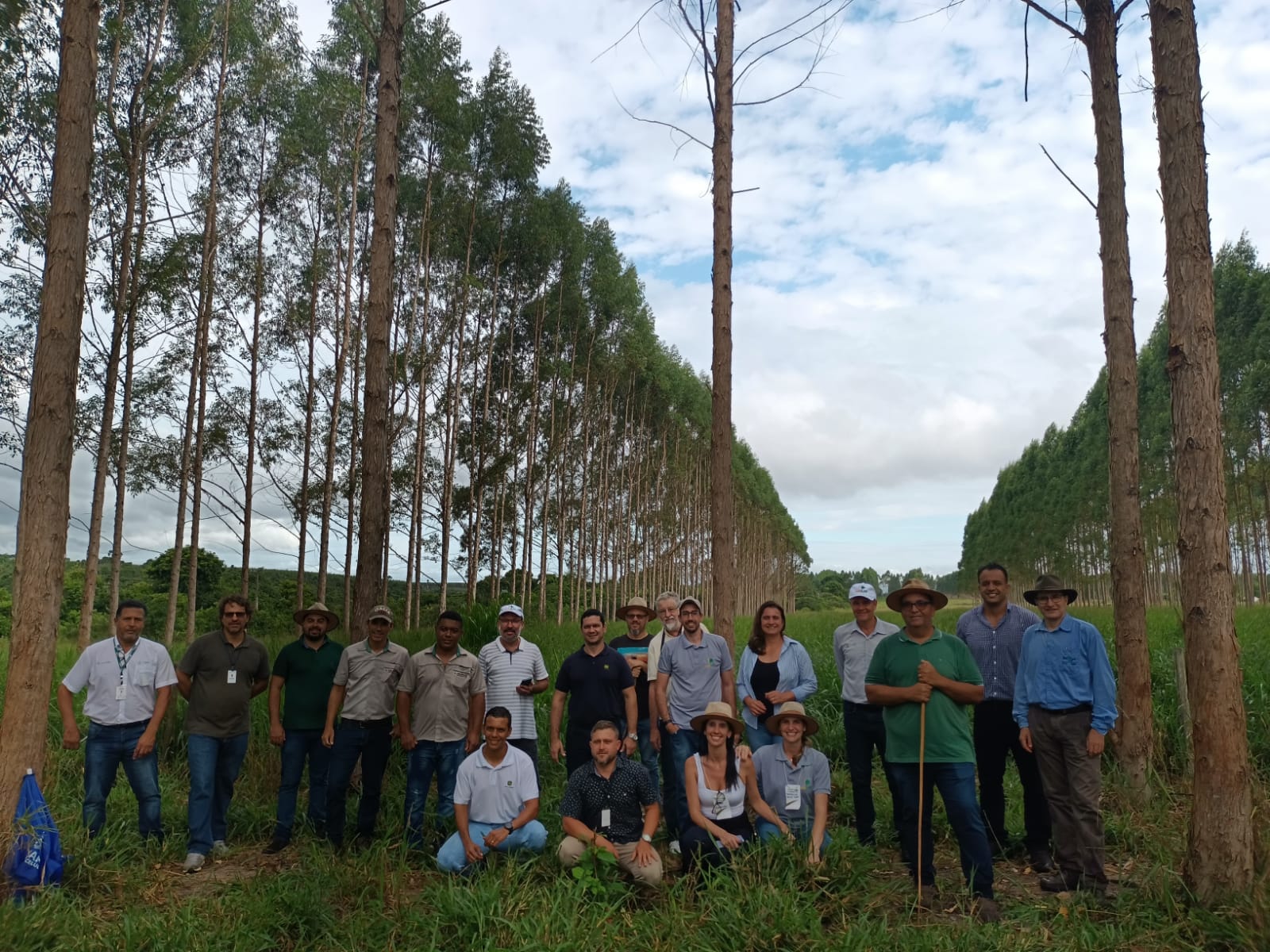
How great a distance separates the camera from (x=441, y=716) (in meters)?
6.13

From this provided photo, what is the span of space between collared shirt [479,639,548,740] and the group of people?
0.01m

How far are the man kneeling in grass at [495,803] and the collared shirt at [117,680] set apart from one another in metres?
2.33

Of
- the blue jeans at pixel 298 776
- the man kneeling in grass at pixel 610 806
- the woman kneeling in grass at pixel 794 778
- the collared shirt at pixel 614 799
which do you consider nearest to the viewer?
the man kneeling in grass at pixel 610 806

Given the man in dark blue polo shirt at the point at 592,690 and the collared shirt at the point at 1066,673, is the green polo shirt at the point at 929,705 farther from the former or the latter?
the man in dark blue polo shirt at the point at 592,690

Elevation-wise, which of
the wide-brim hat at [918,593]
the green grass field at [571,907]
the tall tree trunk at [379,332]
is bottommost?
the green grass field at [571,907]

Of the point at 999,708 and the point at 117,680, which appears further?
the point at 117,680

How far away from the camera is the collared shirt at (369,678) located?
6133 millimetres

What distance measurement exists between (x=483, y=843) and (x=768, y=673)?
2216 millimetres

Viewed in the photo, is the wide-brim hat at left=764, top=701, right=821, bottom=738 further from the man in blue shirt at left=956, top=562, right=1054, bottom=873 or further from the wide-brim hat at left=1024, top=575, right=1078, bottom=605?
the wide-brim hat at left=1024, top=575, right=1078, bottom=605

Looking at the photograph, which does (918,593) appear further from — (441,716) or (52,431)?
(52,431)


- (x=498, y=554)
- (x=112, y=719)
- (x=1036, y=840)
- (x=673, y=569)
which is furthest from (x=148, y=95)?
(x=673, y=569)

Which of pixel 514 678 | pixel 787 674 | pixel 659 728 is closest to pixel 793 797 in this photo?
pixel 787 674

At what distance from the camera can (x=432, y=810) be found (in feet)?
21.9

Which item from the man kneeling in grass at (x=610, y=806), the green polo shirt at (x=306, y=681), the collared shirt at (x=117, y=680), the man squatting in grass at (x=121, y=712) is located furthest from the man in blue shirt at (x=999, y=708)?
the collared shirt at (x=117, y=680)
